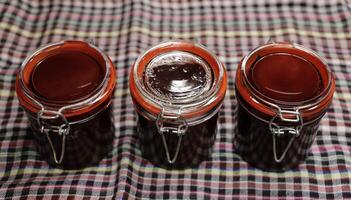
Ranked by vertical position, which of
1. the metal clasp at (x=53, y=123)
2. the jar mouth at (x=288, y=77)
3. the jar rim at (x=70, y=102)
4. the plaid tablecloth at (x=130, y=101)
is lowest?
the plaid tablecloth at (x=130, y=101)

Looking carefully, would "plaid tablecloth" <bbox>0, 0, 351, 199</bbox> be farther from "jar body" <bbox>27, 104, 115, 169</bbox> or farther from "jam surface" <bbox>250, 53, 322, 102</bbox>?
"jam surface" <bbox>250, 53, 322, 102</bbox>

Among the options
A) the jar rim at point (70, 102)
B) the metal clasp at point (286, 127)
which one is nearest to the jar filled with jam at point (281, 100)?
the metal clasp at point (286, 127)

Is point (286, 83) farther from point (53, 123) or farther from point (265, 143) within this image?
point (53, 123)

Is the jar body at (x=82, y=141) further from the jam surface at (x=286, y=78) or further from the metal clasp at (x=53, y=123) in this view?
the jam surface at (x=286, y=78)

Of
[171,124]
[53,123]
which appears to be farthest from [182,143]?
[53,123]

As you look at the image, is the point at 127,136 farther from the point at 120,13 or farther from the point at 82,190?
the point at 120,13

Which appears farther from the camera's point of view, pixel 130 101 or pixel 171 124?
pixel 130 101
